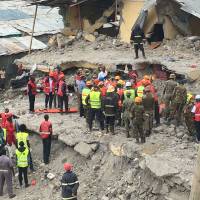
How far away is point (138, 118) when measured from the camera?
15.0 metres

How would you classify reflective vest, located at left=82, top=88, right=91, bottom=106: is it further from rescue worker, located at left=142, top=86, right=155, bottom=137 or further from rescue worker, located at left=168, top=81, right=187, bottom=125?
rescue worker, located at left=168, top=81, right=187, bottom=125

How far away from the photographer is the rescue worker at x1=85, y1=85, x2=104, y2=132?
1633 cm

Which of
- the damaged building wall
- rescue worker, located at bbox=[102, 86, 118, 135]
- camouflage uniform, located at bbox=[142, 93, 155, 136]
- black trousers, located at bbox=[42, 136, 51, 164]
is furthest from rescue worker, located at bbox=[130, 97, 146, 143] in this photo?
the damaged building wall

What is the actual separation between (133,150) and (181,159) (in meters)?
1.48

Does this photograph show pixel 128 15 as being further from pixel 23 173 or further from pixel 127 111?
pixel 23 173

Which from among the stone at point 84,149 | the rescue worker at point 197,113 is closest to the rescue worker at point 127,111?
the stone at point 84,149

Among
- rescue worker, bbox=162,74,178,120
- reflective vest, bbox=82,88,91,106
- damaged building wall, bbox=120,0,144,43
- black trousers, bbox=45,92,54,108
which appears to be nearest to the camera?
rescue worker, bbox=162,74,178,120

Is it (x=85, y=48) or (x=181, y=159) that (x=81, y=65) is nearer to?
(x=85, y=48)

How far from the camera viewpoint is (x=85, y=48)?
25.8 m

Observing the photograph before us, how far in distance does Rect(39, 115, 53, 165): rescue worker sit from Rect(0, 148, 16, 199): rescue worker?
4.34 feet

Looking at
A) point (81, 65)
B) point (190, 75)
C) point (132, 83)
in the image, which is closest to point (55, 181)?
point (132, 83)

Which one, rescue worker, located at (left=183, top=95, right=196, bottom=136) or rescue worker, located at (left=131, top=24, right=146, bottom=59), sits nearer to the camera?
rescue worker, located at (left=183, top=95, right=196, bottom=136)

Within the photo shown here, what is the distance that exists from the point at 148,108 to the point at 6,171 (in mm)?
4454

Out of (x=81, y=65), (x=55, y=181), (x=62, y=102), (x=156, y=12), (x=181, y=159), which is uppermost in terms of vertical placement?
(x=156, y=12)
